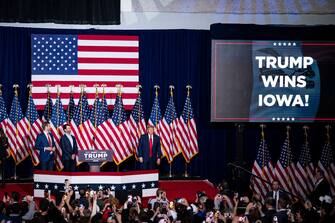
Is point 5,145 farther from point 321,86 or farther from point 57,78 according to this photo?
point 321,86

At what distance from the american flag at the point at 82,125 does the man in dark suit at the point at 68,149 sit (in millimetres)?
685

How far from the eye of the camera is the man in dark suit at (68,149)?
22.5 metres

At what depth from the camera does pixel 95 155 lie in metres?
21.0

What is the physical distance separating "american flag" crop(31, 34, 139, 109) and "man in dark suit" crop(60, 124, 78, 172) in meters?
1.69

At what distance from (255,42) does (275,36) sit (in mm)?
589

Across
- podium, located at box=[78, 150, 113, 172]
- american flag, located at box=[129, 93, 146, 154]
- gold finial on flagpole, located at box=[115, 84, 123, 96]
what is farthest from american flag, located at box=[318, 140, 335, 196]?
podium, located at box=[78, 150, 113, 172]

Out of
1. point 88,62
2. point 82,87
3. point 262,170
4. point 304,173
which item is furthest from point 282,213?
point 88,62

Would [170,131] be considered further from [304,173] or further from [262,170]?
[304,173]

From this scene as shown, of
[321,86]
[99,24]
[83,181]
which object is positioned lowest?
[83,181]

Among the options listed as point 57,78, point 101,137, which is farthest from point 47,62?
point 101,137

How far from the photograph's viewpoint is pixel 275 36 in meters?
23.7

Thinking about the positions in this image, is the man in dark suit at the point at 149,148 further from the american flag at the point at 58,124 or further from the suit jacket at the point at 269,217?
the suit jacket at the point at 269,217

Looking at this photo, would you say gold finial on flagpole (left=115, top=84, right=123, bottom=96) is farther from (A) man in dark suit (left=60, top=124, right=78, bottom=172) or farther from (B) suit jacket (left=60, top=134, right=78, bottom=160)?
(B) suit jacket (left=60, top=134, right=78, bottom=160)

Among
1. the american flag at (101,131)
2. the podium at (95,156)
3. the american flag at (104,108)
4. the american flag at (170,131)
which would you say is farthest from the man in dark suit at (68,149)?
the american flag at (170,131)
